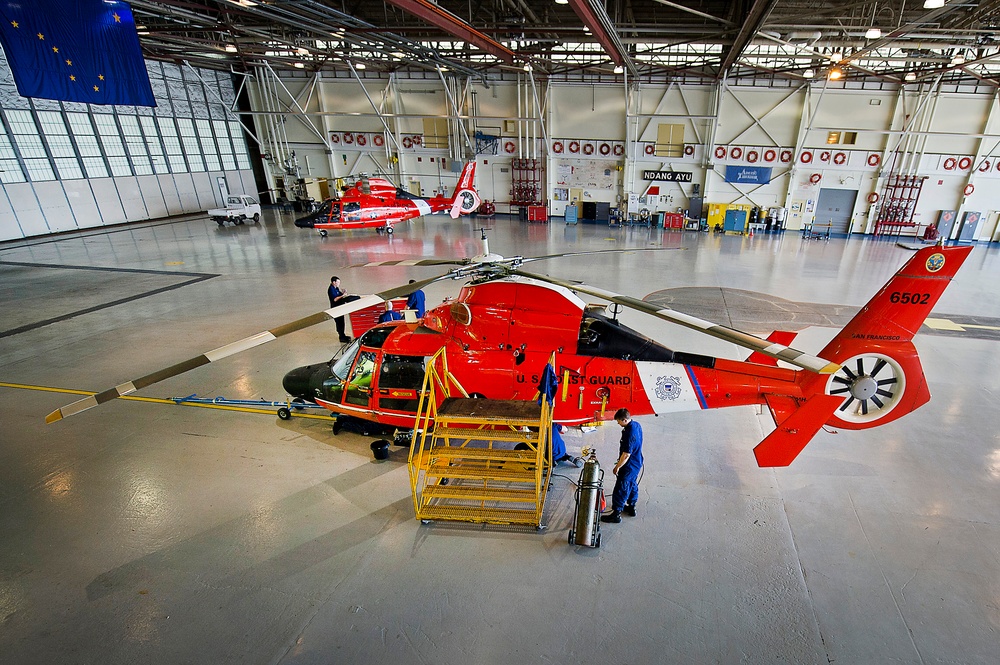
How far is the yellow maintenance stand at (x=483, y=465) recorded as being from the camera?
5375 mm

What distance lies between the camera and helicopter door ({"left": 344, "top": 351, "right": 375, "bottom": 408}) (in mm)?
6895

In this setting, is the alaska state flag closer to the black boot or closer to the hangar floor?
the hangar floor

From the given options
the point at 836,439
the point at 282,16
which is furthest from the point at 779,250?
the point at 282,16

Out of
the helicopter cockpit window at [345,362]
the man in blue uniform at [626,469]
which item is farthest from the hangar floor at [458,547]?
the helicopter cockpit window at [345,362]

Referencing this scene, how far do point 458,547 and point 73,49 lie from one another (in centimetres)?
1938

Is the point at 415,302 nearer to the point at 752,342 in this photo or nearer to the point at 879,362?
the point at 752,342

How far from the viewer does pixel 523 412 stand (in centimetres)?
562

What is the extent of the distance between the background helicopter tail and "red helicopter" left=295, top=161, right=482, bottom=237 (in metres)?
20.5

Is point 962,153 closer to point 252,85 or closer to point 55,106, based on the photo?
point 252,85

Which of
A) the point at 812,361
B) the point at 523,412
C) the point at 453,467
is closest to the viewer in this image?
the point at 812,361

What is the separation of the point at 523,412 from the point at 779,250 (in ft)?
66.7

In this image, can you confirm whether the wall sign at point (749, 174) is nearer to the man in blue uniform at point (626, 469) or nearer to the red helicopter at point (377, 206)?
the red helicopter at point (377, 206)

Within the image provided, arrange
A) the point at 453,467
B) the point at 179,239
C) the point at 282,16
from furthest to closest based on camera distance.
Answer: the point at 179,239 < the point at 282,16 < the point at 453,467

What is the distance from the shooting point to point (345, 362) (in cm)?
714
